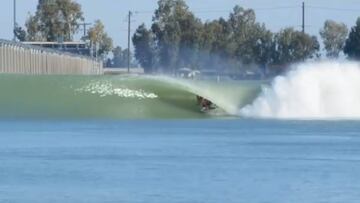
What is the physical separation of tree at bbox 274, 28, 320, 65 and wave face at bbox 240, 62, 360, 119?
91.7 meters

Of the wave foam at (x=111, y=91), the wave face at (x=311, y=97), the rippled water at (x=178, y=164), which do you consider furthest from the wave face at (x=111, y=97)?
the rippled water at (x=178, y=164)

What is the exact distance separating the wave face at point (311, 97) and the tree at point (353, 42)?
87649 mm

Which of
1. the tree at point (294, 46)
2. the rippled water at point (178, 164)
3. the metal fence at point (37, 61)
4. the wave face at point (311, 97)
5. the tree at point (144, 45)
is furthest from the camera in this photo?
the tree at point (144, 45)

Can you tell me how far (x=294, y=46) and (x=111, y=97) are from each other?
331 feet

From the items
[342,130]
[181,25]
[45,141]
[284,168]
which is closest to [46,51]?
[181,25]

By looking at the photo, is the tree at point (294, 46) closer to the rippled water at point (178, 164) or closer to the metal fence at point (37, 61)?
the metal fence at point (37, 61)

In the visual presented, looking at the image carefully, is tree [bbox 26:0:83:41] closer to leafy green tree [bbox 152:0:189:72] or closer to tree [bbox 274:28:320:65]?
leafy green tree [bbox 152:0:189:72]

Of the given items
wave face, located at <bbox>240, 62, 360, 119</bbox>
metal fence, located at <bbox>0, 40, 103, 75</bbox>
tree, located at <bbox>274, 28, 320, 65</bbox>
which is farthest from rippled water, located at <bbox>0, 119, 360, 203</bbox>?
tree, located at <bbox>274, 28, 320, 65</bbox>

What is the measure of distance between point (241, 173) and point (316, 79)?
49.1 metres

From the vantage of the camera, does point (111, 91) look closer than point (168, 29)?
Yes

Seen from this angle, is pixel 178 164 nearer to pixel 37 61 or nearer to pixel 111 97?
pixel 111 97

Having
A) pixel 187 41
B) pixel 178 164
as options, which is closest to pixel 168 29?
pixel 187 41

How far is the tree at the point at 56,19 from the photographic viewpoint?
195 m

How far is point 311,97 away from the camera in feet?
288
